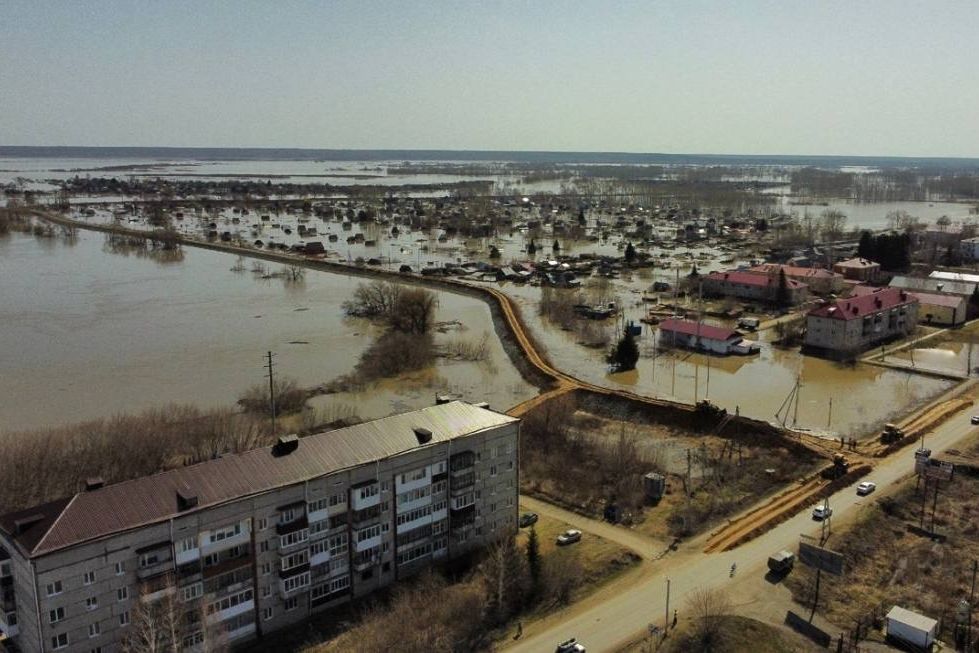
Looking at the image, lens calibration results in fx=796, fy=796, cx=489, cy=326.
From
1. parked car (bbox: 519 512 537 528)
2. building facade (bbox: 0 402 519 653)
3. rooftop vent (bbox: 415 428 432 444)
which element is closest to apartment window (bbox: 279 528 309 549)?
building facade (bbox: 0 402 519 653)

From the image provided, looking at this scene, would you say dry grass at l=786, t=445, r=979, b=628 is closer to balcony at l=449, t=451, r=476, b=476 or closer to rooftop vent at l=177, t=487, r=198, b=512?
balcony at l=449, t=451, r=476, b=476

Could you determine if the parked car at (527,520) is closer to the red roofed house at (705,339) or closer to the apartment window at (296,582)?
the apartment window at (296,582)

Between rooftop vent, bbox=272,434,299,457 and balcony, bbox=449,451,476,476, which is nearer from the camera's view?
rooftop vent, bbox=272,434,299,457

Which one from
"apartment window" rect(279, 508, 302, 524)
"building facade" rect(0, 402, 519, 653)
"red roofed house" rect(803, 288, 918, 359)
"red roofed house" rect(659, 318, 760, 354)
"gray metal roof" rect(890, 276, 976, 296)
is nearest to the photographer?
"building facade" rect(0, 402, 519, 653)

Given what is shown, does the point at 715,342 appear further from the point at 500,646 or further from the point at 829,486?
the point at 500,646

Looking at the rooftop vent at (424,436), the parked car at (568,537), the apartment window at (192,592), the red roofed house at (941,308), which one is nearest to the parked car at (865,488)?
the parked car at (568,537)

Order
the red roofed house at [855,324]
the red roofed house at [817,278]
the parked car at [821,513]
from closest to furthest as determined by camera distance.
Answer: the parked car at [821,513]
the red roofed house at [855,324]
the red roofed house at [817,278]

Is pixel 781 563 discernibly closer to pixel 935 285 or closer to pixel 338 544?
pixel 338 544
